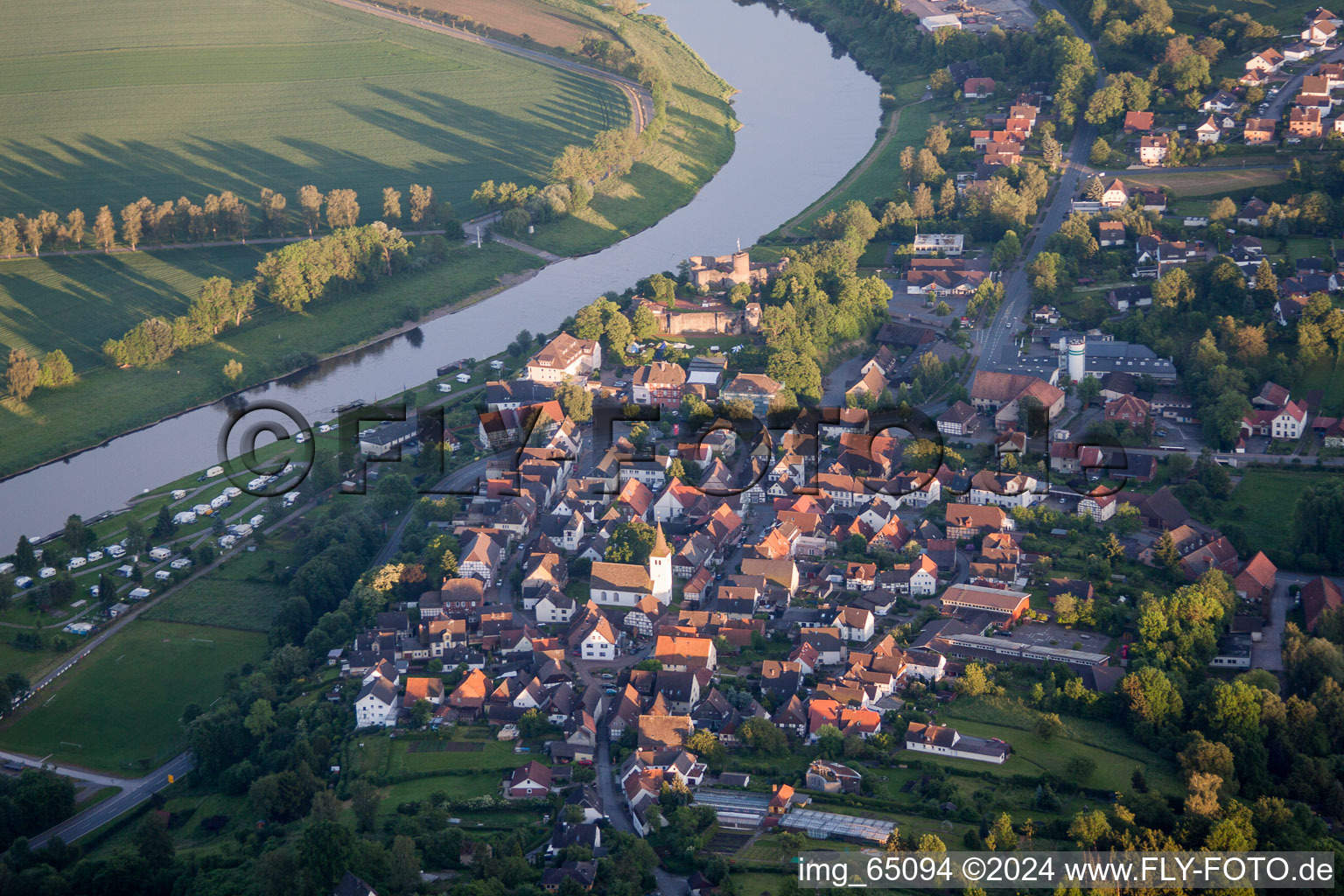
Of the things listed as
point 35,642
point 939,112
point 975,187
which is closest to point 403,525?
point 35,642

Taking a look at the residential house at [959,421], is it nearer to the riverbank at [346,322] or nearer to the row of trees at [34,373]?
the riverbank at [346,322]

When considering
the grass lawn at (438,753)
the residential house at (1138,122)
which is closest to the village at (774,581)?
the grass lawn at (438,753)

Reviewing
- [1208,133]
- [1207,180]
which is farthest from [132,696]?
[1208,133]

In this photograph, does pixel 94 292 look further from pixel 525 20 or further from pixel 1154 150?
pixel 1154 150

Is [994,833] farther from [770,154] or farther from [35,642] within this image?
[770,154]

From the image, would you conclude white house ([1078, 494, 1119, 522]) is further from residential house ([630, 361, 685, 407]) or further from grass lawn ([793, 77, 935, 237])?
grass lawn ([793, 77, 935, 237])

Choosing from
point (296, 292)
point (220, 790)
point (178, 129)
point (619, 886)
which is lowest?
point (220, 790)
